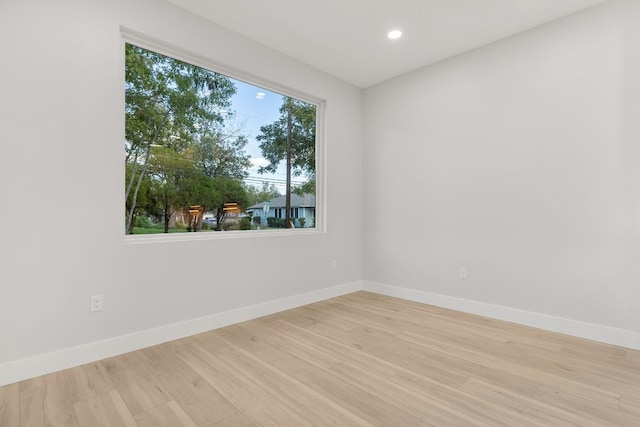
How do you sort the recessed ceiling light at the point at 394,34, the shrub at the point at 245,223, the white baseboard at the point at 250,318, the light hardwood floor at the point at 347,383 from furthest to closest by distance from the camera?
the shrub at the point at 245,223
the recessed ceiling light at the point at 394,34
the white baseboard at the point at 250,318
the light hardwood floor at the point at 347,383

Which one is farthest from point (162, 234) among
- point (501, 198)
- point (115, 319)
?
point (501, 198)

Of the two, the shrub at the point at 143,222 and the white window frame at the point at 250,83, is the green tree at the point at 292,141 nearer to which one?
the white window frame at the point at 250,83

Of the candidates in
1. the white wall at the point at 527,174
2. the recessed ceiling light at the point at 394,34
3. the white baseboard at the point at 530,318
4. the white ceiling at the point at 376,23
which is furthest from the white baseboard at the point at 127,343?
the recessed ceiling light at the point at 394,34

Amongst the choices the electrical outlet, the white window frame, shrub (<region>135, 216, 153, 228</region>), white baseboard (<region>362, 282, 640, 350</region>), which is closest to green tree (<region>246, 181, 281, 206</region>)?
the white window frame

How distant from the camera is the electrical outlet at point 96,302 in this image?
2207 millimetres

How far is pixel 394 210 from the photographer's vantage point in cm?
396

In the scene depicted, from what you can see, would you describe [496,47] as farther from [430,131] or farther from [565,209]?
[565,209]

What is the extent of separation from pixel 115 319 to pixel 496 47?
4071 millimetres

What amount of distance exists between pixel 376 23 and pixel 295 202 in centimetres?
199

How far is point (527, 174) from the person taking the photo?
2924mm

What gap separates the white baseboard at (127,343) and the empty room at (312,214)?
0.01 metres

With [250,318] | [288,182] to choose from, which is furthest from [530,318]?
[288,182]

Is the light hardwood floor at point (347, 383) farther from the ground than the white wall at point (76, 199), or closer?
closer

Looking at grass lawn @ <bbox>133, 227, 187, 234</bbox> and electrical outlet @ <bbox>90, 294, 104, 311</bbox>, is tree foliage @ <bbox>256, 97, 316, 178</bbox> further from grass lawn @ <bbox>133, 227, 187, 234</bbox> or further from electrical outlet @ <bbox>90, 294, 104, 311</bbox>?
electrical outlet @ <bbox>90, 294, 104, 311</bbox>
